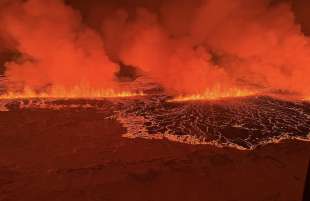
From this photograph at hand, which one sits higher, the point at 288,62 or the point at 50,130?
the point at 288,62

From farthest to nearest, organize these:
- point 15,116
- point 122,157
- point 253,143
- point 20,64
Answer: point 20,64 → point 15,116 → point 253,143 → point 122,157

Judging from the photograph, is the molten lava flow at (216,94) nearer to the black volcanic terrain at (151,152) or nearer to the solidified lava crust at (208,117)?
the solidified lava crust at (208,117)

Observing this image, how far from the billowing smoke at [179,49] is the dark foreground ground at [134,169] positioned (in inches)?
236

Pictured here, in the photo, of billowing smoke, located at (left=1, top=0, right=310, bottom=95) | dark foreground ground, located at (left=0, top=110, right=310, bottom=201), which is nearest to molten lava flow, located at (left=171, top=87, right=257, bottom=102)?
billowing smoke, located at (left=1, top=0, right=310, bottom=95)

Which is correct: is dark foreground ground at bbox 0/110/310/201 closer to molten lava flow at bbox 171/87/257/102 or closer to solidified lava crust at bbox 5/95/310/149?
solidified lava crust at bbox 5/95/310/149

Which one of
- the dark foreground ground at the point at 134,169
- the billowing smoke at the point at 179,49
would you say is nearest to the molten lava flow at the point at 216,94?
the billowing smoke at the point at 179,49

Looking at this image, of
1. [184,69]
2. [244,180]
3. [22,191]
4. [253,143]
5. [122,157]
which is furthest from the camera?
[184,69]

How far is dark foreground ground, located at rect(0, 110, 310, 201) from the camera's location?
6.29 m

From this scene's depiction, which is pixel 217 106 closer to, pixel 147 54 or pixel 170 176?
pixel 147 54

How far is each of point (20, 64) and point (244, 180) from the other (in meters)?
12.4

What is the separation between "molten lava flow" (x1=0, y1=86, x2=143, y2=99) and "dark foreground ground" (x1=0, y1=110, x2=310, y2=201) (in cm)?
433

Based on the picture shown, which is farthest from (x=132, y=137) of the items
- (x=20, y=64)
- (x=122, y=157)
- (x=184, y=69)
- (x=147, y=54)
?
(x=20, y=64)

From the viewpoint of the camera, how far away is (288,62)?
1633 cm

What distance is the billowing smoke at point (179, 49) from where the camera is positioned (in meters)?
15.1
